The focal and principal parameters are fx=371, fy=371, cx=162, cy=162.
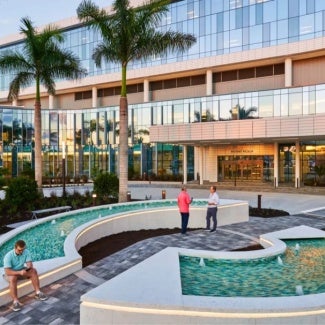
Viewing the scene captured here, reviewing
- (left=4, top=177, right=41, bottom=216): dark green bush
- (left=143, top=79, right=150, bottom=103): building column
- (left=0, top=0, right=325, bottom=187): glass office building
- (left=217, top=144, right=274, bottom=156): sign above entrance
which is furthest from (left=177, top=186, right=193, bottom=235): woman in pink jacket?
(left=143, top=79, right=150, bottom=103): building column

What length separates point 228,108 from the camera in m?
36.0

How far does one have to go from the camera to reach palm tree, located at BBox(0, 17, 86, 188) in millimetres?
21891

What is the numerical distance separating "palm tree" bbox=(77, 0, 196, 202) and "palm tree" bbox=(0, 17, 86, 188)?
3614 mm

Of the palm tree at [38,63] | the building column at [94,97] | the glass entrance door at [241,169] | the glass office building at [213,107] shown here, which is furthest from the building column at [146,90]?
the palm tree at [38,63]

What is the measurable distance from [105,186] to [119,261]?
12.2 meters

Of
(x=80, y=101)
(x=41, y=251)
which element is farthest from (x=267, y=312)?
(x=80, y=101)

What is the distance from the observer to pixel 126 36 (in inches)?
754

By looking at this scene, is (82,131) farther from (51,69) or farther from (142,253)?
(142,253)

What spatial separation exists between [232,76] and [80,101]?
2468 cm

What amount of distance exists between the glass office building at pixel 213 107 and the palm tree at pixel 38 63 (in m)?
12.3

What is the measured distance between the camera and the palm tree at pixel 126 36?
19.0 metres

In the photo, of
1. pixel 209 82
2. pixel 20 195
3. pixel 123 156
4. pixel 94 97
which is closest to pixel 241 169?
pixel 209 82

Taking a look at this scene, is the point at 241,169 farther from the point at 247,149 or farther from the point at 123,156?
the point at 123,156

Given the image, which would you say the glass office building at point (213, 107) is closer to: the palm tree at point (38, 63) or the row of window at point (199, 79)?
the row of window at point (199, 79)
